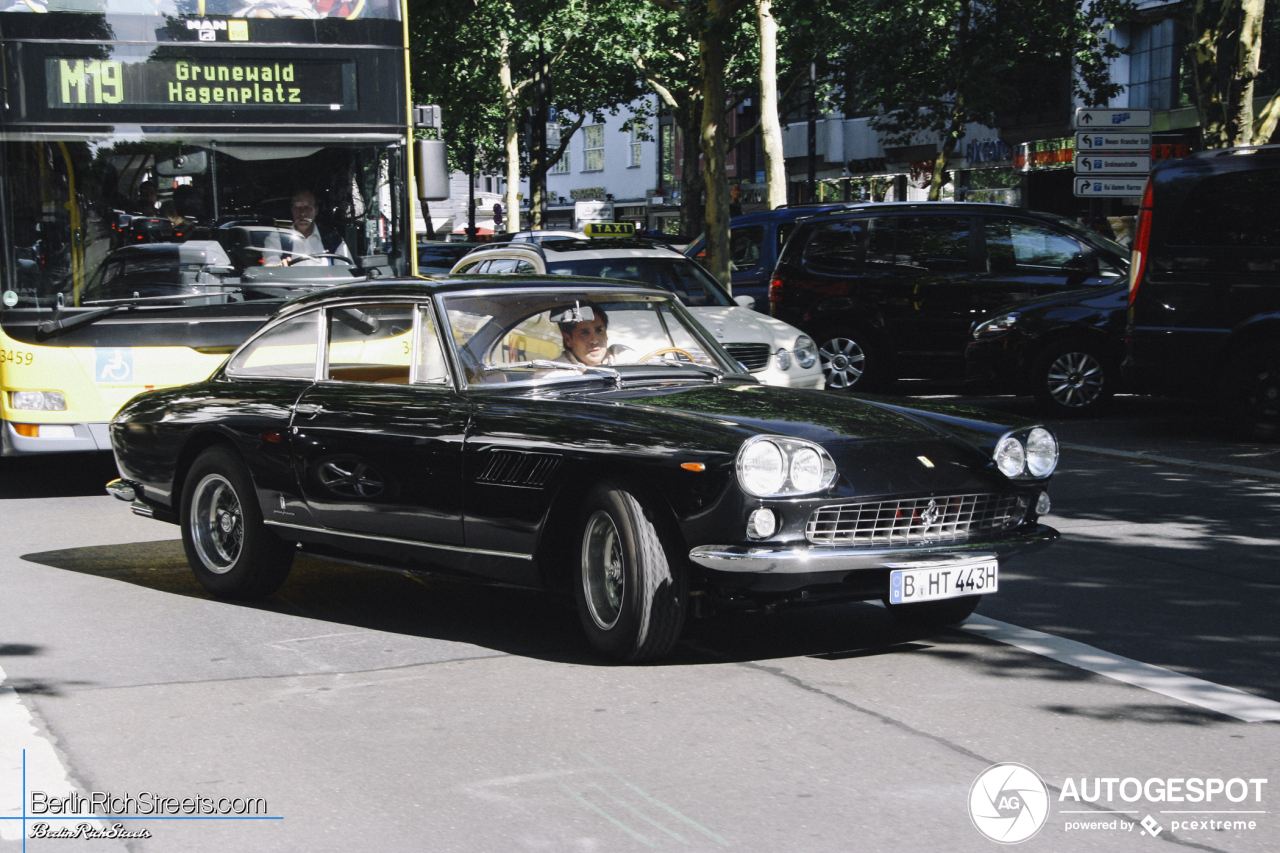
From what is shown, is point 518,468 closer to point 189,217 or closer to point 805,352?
point 189,217

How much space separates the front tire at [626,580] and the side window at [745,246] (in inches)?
554

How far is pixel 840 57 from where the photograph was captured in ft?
125

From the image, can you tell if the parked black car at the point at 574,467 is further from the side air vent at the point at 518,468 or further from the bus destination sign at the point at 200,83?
the bus destination sign at the point at 200,83

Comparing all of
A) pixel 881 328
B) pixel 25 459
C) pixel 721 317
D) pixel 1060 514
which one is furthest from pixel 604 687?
pixel 881 328

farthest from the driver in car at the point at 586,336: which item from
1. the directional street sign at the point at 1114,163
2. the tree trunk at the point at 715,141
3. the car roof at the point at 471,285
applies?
the directional street sign at the point at 1114,163

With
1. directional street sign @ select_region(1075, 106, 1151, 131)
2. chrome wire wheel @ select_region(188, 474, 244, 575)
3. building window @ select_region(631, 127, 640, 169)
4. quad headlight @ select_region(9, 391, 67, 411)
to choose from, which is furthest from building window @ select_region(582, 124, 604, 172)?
chrome wire wheel @ select_region(188, 474, 244, 575)

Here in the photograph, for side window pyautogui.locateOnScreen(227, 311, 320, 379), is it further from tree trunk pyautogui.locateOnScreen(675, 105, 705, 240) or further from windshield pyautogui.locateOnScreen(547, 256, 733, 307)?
tree trunk pyautogui.locateOnScreen(675, 105, 705, 240)

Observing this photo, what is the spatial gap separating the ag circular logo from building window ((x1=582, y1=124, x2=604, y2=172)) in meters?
67.7

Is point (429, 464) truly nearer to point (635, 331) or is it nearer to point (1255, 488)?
point (635, 331)

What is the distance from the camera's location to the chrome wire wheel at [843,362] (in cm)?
1636

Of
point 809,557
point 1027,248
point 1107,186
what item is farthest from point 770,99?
point 809,557

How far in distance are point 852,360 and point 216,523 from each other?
400 inches

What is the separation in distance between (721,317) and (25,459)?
606cm

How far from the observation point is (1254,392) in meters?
12.2
